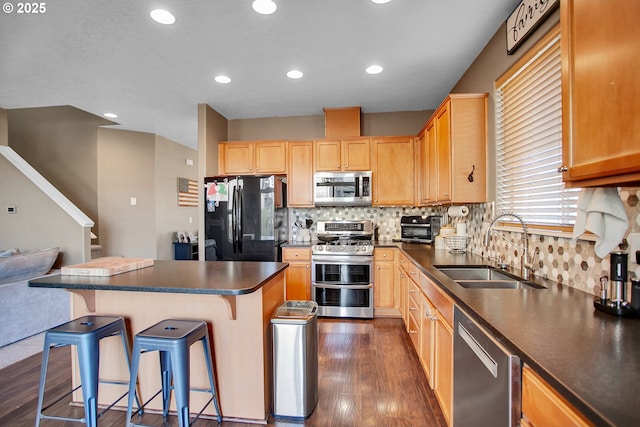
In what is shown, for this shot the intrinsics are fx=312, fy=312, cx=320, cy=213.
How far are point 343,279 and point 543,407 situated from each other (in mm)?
2940

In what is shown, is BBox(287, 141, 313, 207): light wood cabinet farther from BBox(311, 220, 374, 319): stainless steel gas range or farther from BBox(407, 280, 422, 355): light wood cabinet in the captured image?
BBox(407, 280, 422, 355): light wood cabinet

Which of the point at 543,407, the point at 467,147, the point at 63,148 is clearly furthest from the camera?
the point at 63,148

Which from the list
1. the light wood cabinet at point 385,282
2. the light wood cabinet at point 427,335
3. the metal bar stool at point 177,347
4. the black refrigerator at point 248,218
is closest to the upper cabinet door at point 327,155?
the black refrigerator at point 248,218

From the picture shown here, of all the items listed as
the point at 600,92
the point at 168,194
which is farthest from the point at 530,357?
the point at 168,194

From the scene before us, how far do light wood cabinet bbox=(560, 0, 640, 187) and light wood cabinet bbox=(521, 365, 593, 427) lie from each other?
0.61 m

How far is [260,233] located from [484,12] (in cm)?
298

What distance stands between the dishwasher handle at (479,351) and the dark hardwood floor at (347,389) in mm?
851

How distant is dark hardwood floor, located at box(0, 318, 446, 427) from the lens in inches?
75.4

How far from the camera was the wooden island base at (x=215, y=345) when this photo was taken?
189 cm

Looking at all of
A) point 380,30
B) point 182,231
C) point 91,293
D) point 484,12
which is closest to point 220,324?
point 91,293

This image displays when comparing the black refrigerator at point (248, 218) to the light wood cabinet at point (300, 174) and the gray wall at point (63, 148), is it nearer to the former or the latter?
the light wood cabinet at point (300, 174)

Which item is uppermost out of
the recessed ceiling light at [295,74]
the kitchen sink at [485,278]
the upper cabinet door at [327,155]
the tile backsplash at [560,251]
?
the recessed ceiling light at [295,74]

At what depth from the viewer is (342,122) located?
13.8 feet

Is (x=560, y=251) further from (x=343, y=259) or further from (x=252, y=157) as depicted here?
(x=252, y=157)
